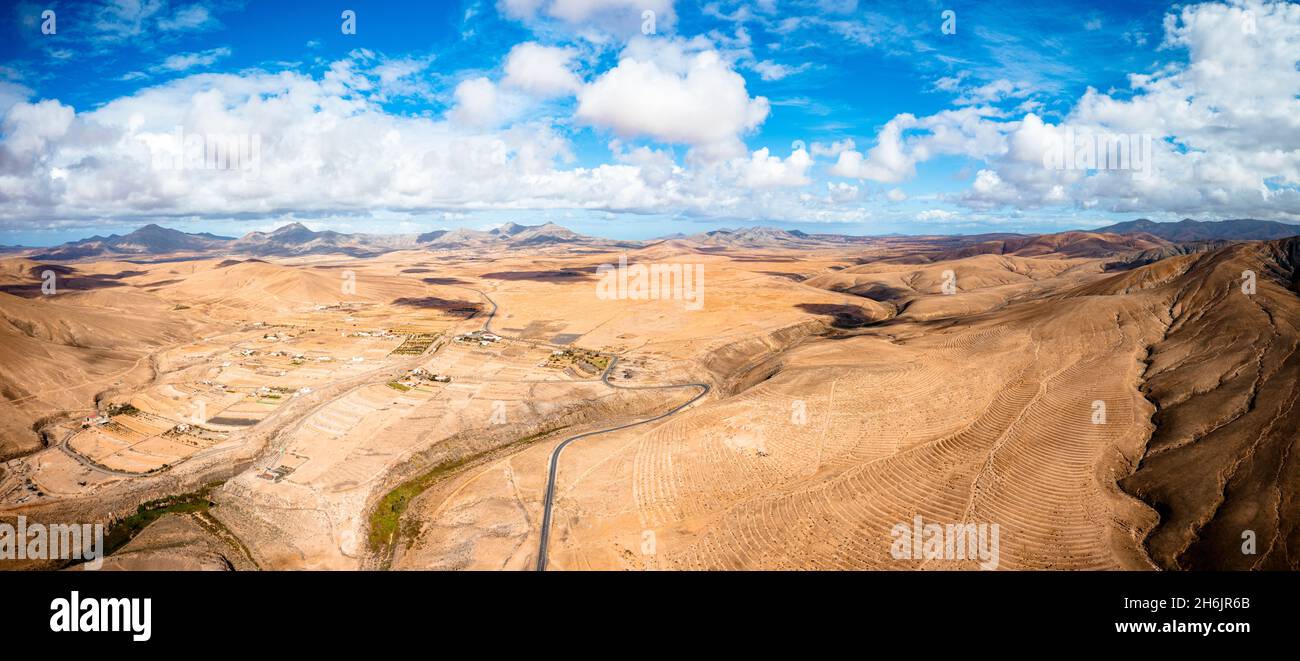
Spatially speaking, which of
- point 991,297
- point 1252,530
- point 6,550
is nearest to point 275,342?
point 6,550

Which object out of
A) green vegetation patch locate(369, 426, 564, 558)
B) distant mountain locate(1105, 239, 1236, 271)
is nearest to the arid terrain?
green vegetation patch locate(369, 426, 564, 558)

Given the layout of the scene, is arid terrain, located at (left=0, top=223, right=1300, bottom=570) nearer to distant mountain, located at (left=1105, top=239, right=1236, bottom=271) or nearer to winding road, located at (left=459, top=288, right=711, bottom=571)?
winding road, located at (left=459, top=288, right=711, bottom=571)


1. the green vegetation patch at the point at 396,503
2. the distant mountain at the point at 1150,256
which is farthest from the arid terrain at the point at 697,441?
the distant mountain at the point at 1150,256

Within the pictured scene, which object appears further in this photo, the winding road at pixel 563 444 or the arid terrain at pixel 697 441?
the winding road at pixel 563 444

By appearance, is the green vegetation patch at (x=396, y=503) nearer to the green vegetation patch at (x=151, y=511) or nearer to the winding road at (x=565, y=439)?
the winding road at (x=565, y=439)

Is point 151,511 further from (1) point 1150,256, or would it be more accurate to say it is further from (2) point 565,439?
(1) point 1150,256

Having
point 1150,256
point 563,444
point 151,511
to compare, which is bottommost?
point 151,511

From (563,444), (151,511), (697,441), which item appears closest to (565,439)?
(563,444)

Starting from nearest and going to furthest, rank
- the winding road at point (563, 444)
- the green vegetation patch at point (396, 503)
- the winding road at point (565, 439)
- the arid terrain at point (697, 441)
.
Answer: the arid terrain at point (697, 441), the winding road at point (563, 444), the winding road at point (565, 439), the green vegetation patch at point (396, 503)

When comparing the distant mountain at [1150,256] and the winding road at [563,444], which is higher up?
the distant mountain at [1150,256]
